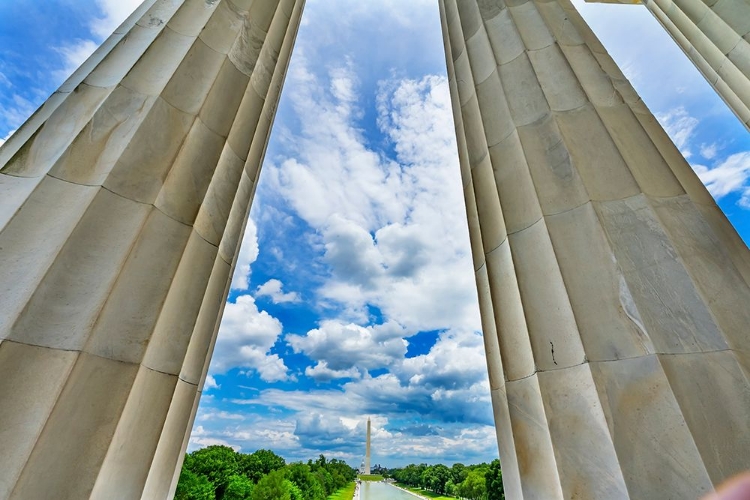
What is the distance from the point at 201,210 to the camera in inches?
356

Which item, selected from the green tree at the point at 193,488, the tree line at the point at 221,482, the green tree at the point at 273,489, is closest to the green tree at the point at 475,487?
the tree line at the point at 221,482

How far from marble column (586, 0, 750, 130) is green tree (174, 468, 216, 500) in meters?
122

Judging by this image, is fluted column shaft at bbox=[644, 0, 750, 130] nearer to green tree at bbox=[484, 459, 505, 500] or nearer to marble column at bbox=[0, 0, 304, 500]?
marble column at bbox=[0, 0, 304, 500]

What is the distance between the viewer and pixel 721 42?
16078mm

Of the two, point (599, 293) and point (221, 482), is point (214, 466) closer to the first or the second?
point (221, 482)

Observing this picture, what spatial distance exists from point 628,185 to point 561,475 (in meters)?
5.96

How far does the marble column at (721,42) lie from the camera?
15320mm

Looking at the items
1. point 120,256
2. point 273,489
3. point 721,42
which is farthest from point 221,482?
point 721,42

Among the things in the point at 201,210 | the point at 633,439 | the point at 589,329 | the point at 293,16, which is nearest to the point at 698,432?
the point at 633,439

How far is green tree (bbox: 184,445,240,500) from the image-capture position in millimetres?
115750

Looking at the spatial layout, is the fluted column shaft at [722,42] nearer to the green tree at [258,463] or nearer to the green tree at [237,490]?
the green tree at [237,490]

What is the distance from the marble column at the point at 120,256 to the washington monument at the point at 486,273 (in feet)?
0.12

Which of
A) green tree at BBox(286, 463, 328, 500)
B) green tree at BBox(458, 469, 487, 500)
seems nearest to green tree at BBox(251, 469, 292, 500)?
green tree at BBox(286, 463, 328, 500)

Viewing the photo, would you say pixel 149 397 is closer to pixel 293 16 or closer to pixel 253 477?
pixel 293 16
